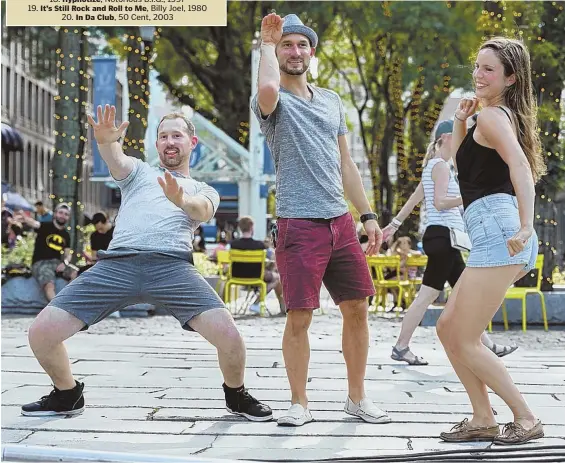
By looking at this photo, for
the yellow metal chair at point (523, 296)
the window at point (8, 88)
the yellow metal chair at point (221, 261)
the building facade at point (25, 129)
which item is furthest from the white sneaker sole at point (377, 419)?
the window at point (8, 88)

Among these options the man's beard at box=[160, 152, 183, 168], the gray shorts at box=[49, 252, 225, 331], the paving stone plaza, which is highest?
the man's beard at box=[160, 152, 183, 168]

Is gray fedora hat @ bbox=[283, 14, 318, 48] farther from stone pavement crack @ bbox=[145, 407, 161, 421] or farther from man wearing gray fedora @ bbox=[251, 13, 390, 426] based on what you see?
stone pavement crack @ bbox=[145, 407, 161, 421]

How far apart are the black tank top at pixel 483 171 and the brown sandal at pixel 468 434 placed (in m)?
1.04

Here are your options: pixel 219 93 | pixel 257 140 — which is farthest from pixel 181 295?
pixel 219 93

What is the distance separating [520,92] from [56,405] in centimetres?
280

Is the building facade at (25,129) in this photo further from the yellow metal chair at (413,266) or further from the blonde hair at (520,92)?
the blonde hair at (520,92)

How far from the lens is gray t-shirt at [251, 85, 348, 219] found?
5.70m

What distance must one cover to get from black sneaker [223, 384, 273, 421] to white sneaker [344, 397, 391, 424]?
1.37ft

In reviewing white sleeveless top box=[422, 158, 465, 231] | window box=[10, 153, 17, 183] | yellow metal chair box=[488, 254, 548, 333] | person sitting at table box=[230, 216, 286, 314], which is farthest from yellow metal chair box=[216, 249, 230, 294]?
window box=[10, 153, 17, 183]

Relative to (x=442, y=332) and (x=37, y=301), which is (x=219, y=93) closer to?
(x=37, y=301)

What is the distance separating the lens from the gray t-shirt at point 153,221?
5824 mm

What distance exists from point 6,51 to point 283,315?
33.4 m

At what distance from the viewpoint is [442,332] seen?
17.3ft

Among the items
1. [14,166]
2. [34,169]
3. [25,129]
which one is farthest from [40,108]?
[14,166]
